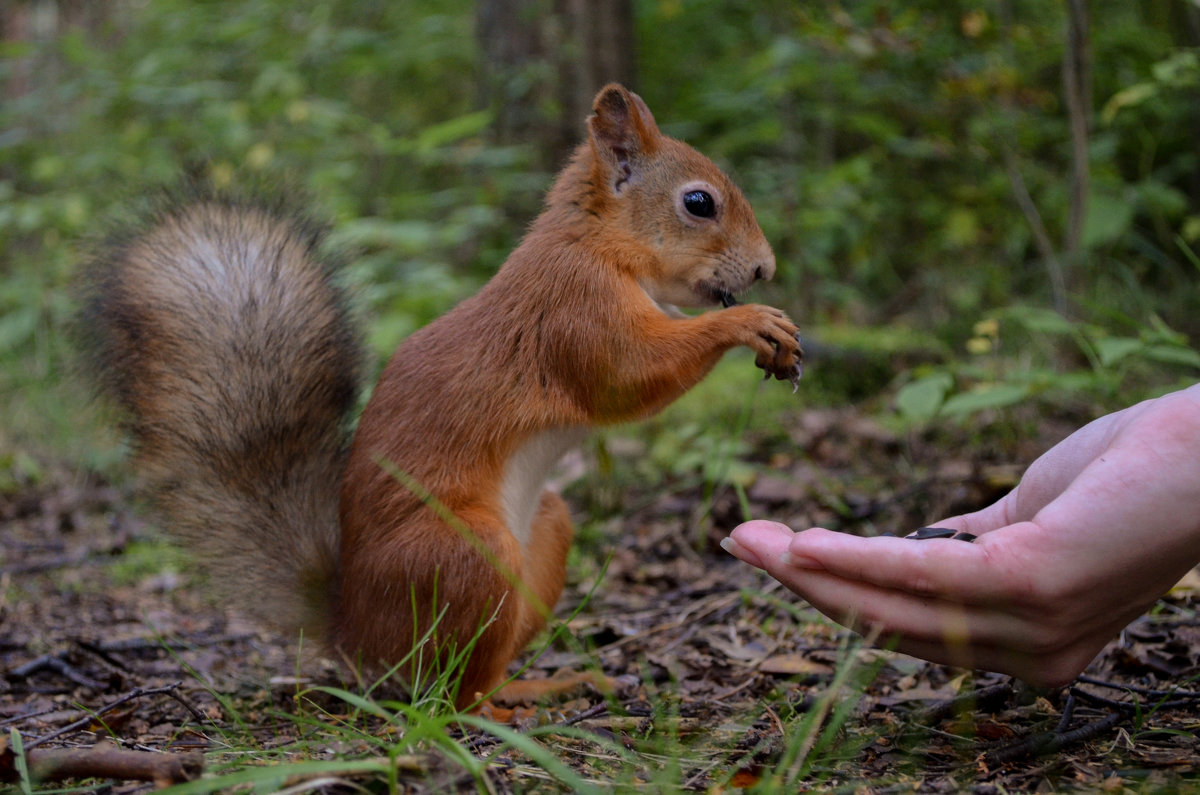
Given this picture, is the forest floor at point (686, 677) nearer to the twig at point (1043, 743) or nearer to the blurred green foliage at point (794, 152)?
the twig at point (1043, 743)

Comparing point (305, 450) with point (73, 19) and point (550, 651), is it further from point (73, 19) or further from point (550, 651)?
point (73, 19)

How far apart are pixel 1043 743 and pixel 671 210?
1387 millimetres

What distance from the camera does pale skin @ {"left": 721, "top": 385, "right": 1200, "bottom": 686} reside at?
1.23 meters

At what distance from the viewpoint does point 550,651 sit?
100 inches

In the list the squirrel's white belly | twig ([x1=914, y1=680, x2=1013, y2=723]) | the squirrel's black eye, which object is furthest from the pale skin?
the squirrel's black eye

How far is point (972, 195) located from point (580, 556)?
11.3 ft

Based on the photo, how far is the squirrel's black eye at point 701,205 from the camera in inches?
90.3

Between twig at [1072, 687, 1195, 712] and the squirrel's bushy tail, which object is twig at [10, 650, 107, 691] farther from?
twig at [1072, 687, 1195, 712]

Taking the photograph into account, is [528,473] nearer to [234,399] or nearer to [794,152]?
[234,399]

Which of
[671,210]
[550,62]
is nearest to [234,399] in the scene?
[671,210]

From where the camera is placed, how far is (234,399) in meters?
2.05

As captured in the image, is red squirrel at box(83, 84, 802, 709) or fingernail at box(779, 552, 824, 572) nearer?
fingernail at box(779, 552, 824, 572)

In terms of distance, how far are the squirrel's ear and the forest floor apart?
3.15 feet

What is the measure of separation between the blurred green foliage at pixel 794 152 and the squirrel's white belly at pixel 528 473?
1.03m
